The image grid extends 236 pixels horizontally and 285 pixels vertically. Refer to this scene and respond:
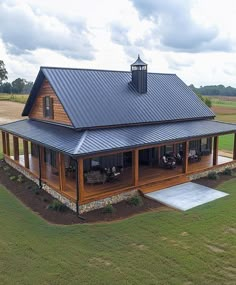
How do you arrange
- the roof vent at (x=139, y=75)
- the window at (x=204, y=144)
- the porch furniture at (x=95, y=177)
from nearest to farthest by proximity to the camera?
the porch furniture at (x=95, y=177), the roof vent at (x=139, y=75), the window at (x=204, y=144)

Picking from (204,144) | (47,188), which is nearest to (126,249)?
(47,188)

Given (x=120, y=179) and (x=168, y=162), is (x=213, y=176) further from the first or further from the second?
(x=120, y=179)

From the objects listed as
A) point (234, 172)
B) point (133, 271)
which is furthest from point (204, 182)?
point (133, 271)

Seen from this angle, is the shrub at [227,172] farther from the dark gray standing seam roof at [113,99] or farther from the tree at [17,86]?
the tree at [17,86]

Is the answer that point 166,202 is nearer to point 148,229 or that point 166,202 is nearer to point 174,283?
point 148,229

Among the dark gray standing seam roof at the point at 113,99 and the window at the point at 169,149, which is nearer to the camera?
the dark gray standing seam roof at the point at 113,99

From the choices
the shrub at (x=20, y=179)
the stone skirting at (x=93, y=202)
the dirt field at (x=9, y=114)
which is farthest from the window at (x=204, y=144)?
the dirt field at (x=9, y=114)

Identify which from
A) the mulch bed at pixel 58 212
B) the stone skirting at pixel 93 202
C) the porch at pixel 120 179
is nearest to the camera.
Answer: the mulch bed at pixel 58 212
